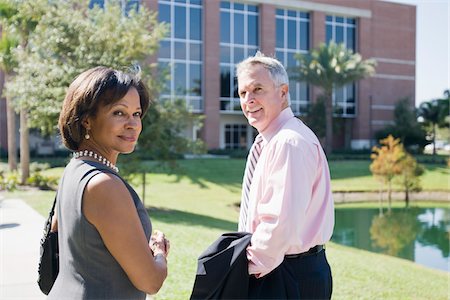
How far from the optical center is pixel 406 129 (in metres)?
41.8

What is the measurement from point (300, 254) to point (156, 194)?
18.2 m

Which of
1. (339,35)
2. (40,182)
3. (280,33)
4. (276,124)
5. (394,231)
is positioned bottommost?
(394,231)

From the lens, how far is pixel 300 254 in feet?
7.89

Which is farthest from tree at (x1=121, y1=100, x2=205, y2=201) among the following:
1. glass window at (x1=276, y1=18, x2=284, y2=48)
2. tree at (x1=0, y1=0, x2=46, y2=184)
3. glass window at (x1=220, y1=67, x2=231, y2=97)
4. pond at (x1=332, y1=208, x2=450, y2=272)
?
glass window at (x1=276, y1=18, x2=284, y2=48)

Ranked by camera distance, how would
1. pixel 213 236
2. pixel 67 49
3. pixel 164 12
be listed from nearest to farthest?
pixel 213 236 < pixel 67 49 < pixel 164 12

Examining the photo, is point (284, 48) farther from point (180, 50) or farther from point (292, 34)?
point (180, 50)

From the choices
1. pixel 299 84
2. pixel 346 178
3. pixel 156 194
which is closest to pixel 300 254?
pixel 156 194

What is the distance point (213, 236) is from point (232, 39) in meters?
31.8

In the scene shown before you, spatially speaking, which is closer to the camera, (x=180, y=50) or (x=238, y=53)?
(x=180, y=50)

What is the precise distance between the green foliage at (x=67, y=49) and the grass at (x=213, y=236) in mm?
2840

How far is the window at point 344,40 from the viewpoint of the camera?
4362 cm

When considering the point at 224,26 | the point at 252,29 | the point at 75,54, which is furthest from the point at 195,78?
the point at 75,54

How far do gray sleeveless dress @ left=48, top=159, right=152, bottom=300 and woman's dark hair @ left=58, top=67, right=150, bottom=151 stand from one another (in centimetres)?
16

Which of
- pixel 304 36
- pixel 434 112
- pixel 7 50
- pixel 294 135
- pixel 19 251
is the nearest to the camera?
pixel 294 135
